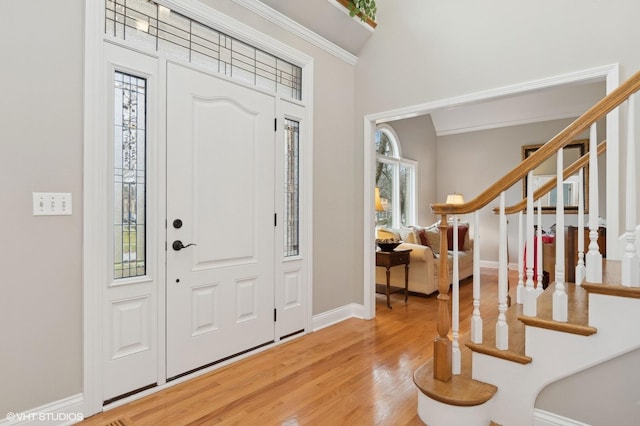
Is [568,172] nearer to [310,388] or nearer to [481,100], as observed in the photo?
[481,100]

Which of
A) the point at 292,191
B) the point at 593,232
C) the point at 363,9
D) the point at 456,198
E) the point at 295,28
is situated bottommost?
the point at 593,232

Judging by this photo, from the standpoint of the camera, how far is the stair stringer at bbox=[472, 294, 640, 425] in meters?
1.66

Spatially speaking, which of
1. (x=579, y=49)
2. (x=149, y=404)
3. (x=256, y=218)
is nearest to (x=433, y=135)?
(x=579, y=49)

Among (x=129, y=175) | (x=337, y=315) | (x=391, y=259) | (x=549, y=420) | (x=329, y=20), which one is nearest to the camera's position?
(x=549, y=420)

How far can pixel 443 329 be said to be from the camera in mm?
2061

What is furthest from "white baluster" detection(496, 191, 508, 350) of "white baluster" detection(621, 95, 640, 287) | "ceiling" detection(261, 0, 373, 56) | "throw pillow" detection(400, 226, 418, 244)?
"throw pillow" detection(400, 226, 418, 244)

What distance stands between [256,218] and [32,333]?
1.56 m

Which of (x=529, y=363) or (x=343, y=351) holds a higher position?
(x=529, y=363)

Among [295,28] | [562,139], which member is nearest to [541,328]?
[562,139]

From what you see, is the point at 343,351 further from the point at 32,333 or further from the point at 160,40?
the point at 160,40

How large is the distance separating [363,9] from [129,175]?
106 inches

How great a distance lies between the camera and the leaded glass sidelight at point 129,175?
2199 mm

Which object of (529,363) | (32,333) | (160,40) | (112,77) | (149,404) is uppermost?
(160,40)

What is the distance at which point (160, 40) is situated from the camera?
2.42 metres
